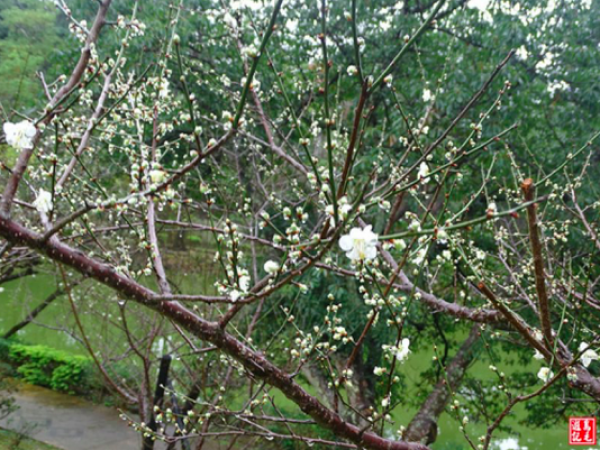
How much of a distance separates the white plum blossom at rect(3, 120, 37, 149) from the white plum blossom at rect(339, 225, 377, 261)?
35.3 inches

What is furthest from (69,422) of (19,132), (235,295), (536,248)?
(536,248)

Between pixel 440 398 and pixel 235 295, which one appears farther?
pixel 440 398

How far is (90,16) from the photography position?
603cm

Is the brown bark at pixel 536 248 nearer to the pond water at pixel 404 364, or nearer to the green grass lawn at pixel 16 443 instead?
the pond water at pixel 404 364

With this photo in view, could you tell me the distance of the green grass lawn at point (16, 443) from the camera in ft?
18.2

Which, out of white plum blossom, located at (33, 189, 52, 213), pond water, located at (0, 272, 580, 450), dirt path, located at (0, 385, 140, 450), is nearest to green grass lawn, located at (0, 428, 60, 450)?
dirt path, located at (0, 385, 140, 450)

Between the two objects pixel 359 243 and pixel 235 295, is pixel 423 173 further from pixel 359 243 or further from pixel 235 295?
pixel 235 295

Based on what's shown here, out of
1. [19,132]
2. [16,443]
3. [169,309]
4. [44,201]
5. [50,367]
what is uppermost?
[50,367]

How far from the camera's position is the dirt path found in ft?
22.0

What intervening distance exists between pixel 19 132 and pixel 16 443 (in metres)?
5.56

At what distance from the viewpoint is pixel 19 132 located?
132 centimetres

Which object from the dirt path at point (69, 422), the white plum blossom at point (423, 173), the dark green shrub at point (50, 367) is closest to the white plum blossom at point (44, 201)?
the white plum blossom at point (423, 173)

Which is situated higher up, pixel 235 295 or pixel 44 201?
pixel 44 201

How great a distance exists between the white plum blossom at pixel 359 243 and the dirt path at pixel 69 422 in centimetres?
641
